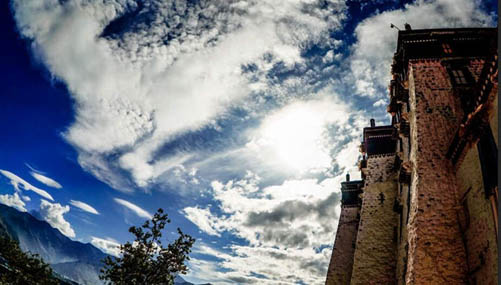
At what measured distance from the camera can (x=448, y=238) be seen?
33.1 feet

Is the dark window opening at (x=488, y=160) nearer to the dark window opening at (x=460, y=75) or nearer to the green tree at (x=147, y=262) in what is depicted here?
the dark window opening at (x=460, y=75)

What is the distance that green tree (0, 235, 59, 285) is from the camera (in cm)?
2400

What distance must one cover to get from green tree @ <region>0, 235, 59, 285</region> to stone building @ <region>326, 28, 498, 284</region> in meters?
27.9

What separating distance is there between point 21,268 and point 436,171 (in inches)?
1401

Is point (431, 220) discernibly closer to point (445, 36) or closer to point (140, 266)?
point (445, 36)

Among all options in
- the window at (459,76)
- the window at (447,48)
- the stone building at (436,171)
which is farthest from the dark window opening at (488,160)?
the window at (447,48)

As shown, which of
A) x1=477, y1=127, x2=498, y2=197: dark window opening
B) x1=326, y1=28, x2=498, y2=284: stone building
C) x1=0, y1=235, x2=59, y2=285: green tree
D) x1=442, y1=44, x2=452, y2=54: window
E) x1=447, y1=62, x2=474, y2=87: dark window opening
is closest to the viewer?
x1=477, y1=127, x2=498, y2=197: dark window opening

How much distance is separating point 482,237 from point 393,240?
9650 millimetres

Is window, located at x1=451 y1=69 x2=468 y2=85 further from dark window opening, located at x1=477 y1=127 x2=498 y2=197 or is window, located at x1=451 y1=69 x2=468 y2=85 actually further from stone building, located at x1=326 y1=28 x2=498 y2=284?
dark window opening, located at x1=477 y1=127 x2=498 y2=197

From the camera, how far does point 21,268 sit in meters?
26.2

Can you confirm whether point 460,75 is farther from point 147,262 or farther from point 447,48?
point 147,262

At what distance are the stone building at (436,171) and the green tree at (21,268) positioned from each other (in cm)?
2789

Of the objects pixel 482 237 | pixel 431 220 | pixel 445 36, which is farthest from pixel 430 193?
pixel 445 36

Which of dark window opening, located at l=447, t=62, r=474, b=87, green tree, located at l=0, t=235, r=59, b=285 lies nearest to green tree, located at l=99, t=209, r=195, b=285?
green tree, located at l=0, t=235, r=59, b=285
